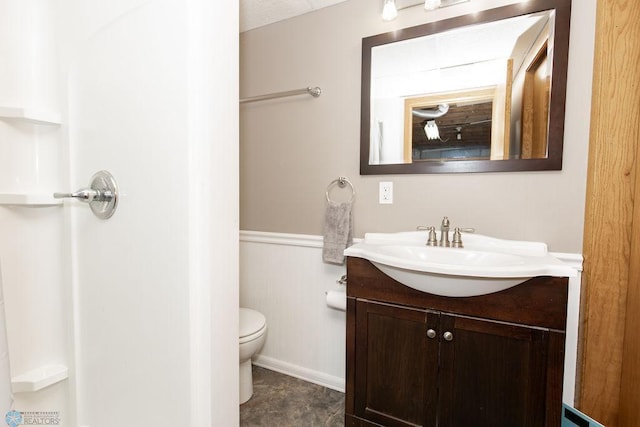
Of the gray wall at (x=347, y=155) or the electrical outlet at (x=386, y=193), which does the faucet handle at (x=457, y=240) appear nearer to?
the gray wall at (x=347, y=155)

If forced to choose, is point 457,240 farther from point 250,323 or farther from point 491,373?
point 250,323

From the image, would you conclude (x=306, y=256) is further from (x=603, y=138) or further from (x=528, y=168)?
(x=603, y=138)

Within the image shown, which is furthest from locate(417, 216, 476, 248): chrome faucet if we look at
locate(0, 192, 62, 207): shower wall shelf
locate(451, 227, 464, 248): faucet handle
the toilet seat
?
locate(0, 192, 62, 207): shower wall shelf

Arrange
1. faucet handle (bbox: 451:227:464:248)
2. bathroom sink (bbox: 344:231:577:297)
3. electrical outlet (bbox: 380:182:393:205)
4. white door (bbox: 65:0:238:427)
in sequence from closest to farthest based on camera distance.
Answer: white door (bbox: 65:0:238:427), bathroom sink (bbox: 344:231:577:297), faucet handle (bbox: 451:227:464:248), electrical outlet (bbox: 380:182:393:205)

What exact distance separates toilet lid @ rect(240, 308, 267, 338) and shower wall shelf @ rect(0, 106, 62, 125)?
110cm

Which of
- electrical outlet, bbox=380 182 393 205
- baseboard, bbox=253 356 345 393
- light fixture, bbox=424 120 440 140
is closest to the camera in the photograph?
light fixture, bbox=424 120 440 140

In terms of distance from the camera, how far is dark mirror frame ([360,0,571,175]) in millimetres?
1236

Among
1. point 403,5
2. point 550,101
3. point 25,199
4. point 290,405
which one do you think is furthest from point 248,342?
point 403,5

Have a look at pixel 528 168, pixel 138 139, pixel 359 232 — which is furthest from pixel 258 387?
pixel 528 168

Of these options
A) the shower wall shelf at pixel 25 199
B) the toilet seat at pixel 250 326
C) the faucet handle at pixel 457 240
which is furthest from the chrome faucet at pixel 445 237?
the shower wall shelf at pixel 25 199

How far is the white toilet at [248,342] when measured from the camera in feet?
4.84

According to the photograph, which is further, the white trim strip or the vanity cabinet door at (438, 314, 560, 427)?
the white trim strip

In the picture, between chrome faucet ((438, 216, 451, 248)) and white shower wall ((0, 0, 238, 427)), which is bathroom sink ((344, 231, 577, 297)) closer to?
chrome faucet ((438, 216, 451, 248))

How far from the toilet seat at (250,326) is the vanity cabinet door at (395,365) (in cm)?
52
